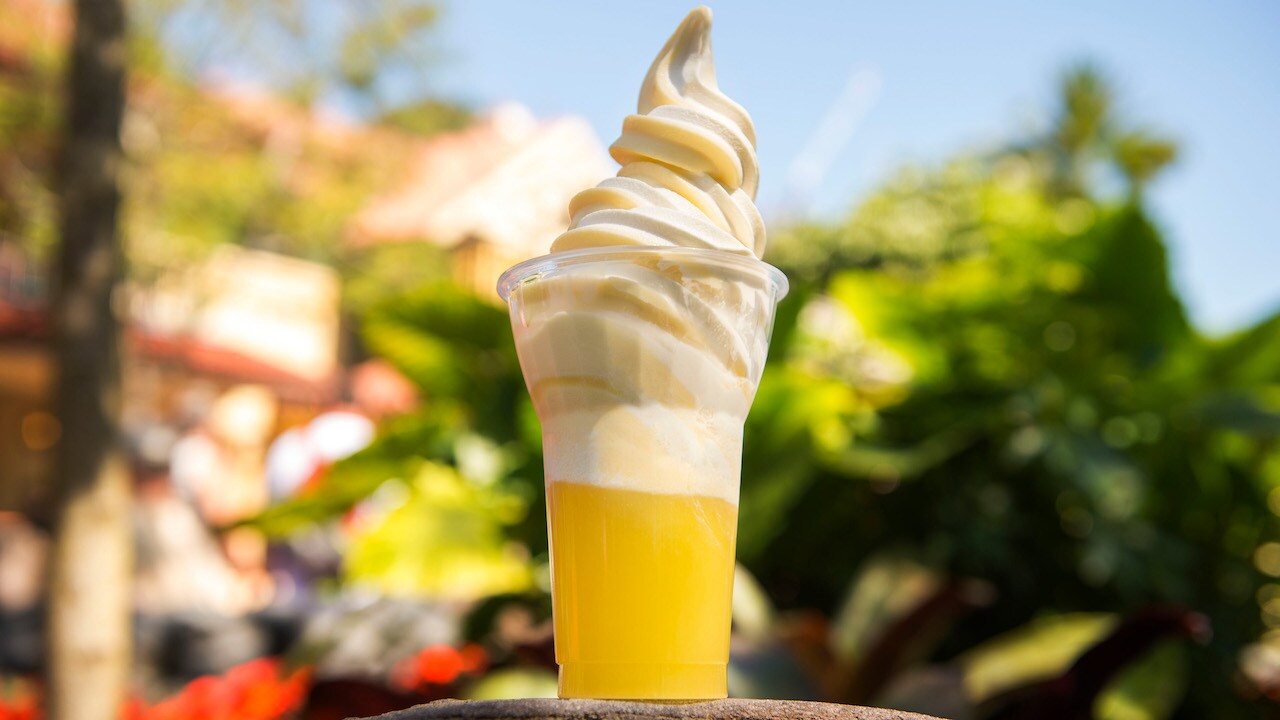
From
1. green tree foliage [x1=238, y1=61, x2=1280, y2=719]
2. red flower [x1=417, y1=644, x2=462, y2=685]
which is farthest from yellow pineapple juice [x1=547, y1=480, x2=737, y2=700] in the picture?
red flower [x1=417, y1=644, x2=462, y2=685]

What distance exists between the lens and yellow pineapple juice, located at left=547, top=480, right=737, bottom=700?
995 mm

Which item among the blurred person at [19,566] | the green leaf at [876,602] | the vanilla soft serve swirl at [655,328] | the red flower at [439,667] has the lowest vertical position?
the blurred person at [19,566]

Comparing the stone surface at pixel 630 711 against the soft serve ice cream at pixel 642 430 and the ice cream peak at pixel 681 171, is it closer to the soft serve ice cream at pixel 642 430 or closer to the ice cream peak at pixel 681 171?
the soft serve ice cream at pixel 642 430

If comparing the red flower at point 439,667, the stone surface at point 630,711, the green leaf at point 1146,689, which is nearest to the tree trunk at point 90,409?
the red flower at point 439,667

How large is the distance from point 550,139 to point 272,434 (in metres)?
15.2

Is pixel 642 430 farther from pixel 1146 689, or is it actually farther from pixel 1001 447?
pixel 1001 447

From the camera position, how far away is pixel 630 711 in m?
0.86

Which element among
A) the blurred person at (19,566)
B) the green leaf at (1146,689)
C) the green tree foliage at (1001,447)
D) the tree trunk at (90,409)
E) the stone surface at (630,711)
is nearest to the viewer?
the stone surface at (630,711)

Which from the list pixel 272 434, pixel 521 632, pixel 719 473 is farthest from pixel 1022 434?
pixel 272 434

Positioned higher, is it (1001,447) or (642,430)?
(642,430)

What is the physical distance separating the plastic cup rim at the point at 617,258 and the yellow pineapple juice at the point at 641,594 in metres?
0.20

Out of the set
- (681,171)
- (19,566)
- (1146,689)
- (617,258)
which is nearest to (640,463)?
(617,258)

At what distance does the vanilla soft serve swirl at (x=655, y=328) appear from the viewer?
3.34 ft

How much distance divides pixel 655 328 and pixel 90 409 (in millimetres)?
2710
